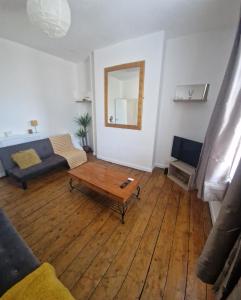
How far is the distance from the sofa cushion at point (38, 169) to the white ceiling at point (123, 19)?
2.30m

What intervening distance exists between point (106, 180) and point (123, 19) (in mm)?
2377

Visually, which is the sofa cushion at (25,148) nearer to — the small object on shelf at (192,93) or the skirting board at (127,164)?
the skirting board at (127,164)

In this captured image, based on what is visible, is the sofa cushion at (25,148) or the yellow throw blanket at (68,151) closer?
the sofa cushion at (25,148)

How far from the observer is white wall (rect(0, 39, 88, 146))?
2744mm

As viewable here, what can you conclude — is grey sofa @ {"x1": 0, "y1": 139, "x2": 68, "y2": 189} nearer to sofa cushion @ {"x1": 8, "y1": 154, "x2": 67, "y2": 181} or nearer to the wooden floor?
sofa cushion @ {"x1": 8, "y1": 154, "x2": 67, "y2": 181}

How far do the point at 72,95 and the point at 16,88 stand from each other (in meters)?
1.42

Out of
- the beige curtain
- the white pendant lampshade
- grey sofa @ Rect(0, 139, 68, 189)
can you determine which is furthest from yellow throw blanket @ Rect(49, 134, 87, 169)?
the beige curtain

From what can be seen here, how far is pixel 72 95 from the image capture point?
4.03 metres

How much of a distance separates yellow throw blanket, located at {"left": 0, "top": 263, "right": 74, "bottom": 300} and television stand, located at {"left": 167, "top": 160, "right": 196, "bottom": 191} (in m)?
2.15

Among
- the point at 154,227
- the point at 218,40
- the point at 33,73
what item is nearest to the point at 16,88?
the point at 33,73

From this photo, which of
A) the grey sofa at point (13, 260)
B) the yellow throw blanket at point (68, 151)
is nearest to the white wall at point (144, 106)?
the yellow throw blanket at point (68, 151)

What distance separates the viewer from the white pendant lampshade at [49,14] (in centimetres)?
116

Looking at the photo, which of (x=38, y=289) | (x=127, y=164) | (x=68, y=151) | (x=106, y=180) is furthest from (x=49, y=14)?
(x=127, y=164)

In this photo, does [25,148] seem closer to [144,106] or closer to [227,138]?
[144,106]
